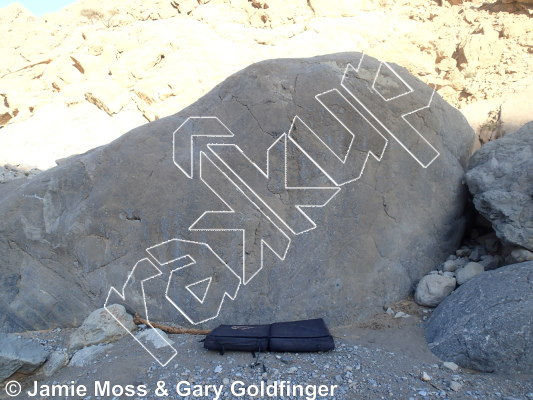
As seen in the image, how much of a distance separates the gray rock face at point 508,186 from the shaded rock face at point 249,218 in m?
0.34

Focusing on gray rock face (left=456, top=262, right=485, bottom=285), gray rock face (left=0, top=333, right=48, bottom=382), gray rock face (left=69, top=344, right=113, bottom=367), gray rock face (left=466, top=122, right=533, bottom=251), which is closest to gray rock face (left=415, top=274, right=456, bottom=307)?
gray rock face (left=456, top=262, right=485, bottom=285)

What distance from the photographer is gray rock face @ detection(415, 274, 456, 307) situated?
10.1 feet

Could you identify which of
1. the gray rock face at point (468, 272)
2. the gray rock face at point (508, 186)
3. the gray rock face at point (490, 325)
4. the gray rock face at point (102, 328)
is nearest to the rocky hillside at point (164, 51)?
the gray rock face at point (508, 186)

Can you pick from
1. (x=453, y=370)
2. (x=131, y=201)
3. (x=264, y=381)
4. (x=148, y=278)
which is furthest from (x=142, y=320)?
(x=453, y=370)

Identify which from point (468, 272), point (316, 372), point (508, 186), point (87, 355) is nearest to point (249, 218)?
point (316, 372)

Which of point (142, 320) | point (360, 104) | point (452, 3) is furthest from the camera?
point (452, 3)

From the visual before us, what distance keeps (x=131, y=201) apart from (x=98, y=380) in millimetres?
1384

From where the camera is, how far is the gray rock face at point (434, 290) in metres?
3.08

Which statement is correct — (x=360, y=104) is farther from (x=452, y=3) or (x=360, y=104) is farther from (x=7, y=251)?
(x=452, y=3)

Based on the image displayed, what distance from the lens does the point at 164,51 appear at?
10922 mm

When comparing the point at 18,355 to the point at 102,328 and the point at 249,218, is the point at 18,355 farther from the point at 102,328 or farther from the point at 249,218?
the point at 249,218

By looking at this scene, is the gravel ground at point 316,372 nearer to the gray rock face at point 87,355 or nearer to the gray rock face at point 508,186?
the gray rock face at point 87,355

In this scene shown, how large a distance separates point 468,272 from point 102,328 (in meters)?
2.95

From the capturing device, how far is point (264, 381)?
7.53ft
